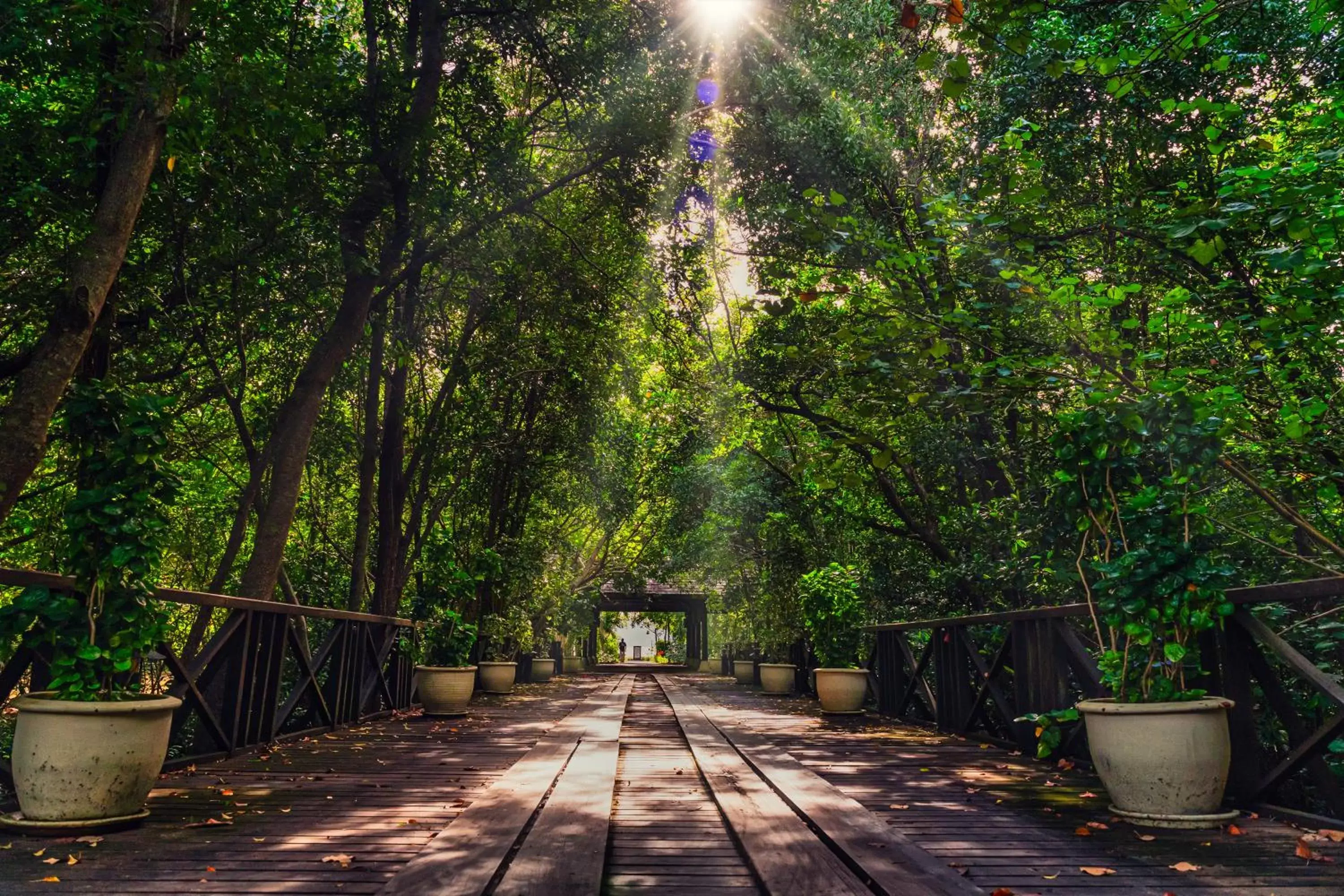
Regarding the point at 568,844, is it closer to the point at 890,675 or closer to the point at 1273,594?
the point at 1273,594

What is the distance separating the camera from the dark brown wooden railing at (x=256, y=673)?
4.75 metres

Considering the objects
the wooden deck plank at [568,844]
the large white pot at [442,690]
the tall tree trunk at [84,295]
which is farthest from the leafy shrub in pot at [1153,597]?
the large white pot at [442,690]

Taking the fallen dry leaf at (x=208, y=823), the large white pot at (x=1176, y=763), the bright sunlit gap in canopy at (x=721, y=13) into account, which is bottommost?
the fallen dry leaf at (x=208, y=823)

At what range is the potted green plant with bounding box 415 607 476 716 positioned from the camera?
979 cm

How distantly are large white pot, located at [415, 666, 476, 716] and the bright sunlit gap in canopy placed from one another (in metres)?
8.26

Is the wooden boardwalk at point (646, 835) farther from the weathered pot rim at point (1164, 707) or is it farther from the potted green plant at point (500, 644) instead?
the potted green plant at point (500, 644)

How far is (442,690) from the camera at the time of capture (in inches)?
385

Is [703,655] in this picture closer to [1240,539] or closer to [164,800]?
[1240,539]

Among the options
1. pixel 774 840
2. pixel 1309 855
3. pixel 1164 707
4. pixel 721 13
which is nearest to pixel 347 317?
pixel 721 13

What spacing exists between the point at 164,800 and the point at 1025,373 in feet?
16.6

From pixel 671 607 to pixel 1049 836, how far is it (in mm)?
29912

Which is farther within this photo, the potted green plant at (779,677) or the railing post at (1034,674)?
the potted green plant at (779,677)

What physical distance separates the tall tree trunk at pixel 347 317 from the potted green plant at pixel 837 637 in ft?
21.1

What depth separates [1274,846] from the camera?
3.39 meters
